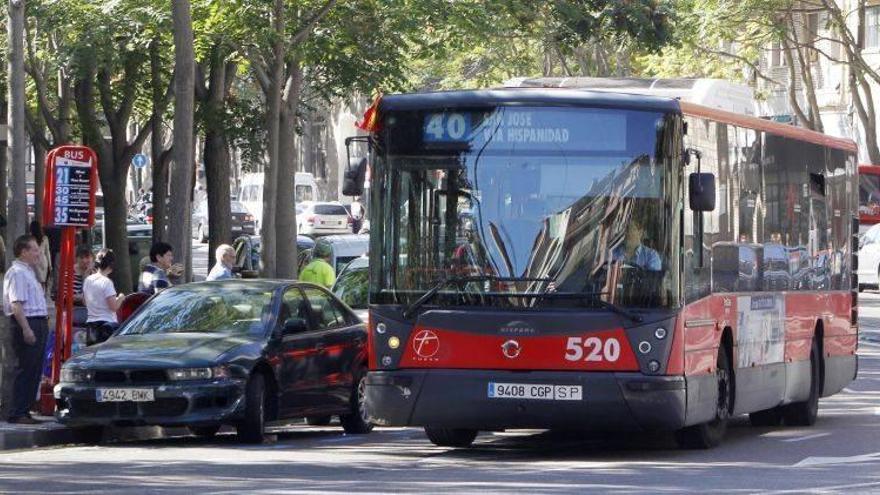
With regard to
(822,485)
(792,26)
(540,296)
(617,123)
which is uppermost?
(792,26)

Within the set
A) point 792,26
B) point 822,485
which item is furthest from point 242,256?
point 822,485

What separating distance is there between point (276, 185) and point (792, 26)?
25.7 meters

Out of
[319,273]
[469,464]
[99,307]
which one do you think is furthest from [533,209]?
[319,273]

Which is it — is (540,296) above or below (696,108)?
below

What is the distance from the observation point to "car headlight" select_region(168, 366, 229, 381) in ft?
54.0

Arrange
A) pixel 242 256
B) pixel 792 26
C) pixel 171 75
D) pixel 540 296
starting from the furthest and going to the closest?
pixel 792 26 → pixel 242 256 → pixel 171 75 → pixel 540 296

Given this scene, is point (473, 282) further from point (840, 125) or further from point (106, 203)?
point (840, 125)

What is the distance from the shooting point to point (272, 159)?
27.5 m

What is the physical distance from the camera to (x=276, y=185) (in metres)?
27.9

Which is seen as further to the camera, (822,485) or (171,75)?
(171,75)

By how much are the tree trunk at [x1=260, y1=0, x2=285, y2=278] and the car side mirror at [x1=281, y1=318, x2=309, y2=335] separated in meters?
9.80

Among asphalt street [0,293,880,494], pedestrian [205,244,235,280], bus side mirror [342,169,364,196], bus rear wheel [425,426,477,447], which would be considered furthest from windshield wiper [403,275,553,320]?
pedestrian [205,244,235,280]

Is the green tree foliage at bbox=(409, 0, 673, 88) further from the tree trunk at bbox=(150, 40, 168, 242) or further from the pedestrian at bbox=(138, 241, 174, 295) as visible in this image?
the pedestrian at bbox=(138, 241, 174, 295)

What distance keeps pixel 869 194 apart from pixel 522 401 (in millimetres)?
46797
